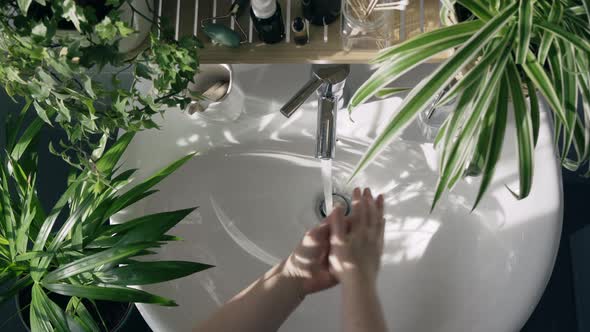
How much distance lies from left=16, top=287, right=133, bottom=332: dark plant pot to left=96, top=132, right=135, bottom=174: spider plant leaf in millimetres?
284

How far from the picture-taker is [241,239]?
1.00m

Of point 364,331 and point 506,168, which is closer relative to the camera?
point 364,331

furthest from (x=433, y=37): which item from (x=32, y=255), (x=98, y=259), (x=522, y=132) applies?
(x=32, y=255)

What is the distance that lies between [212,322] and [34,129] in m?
0.43

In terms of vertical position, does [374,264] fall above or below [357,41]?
below

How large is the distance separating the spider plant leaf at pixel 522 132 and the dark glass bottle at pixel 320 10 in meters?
0.24

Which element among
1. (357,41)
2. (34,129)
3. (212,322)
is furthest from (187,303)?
(357,41)

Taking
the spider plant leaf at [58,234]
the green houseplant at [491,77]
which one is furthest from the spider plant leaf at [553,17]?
the spider plant leaf at [58,234]

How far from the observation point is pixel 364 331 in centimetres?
79

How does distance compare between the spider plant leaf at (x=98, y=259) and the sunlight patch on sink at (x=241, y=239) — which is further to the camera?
the sunlight patch on sink at (x=241, y=239)

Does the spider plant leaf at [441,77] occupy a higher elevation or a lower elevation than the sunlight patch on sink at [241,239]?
higher

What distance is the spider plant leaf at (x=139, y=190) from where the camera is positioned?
867 millimetres

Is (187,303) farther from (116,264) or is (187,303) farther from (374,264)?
(374,264)

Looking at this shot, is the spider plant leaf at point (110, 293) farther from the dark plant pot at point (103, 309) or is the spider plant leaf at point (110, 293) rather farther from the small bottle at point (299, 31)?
the small bottle at point (299, 31)
